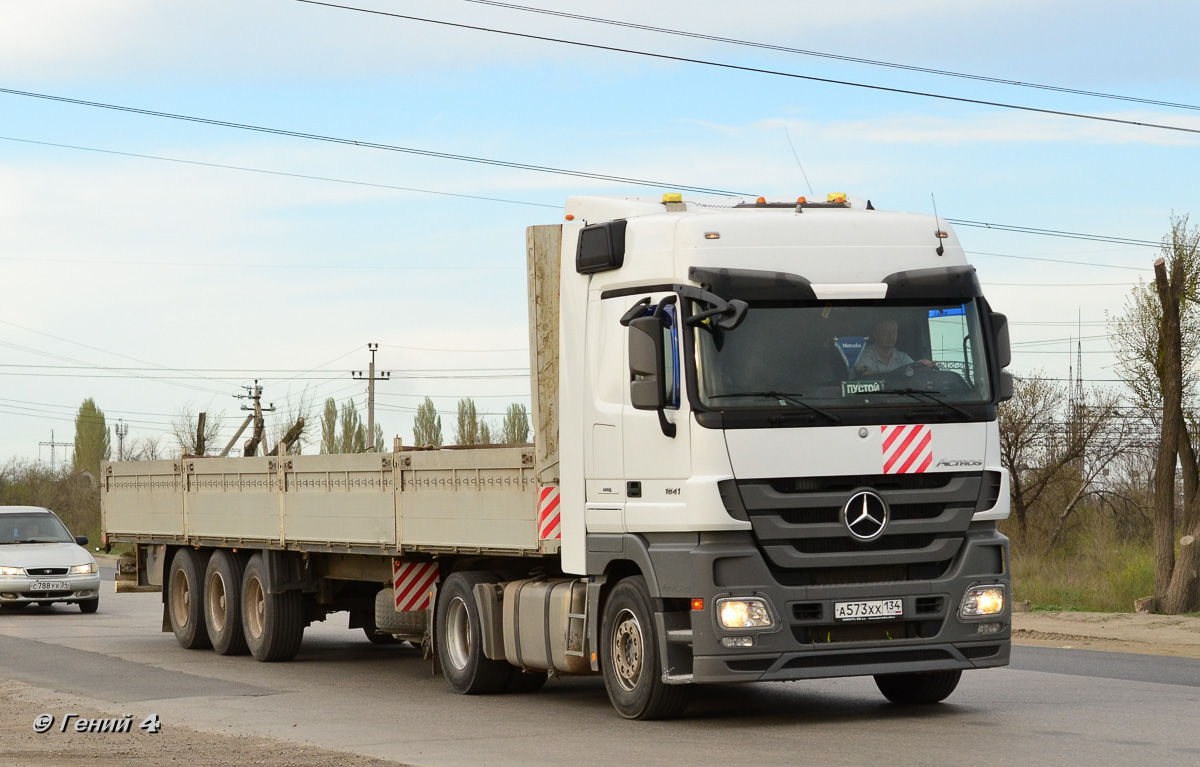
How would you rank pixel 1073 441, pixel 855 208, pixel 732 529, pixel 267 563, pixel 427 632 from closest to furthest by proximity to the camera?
pixel 732 529
pixel 855 208
pixel 427 632
pixel 267 563
pixel 1073 441

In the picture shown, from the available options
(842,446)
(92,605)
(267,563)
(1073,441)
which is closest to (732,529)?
(842,446)

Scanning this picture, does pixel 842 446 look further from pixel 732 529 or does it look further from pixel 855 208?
pixel 855 208

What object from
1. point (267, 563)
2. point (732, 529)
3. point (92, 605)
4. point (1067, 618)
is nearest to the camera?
point (732, 529)

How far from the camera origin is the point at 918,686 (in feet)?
36.8

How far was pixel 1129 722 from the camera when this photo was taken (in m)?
10.1

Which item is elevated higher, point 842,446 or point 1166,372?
point 1166,372

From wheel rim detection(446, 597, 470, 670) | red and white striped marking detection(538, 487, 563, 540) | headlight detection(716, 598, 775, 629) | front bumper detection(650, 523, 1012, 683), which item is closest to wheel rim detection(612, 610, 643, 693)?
front bumper detection(650, 523, 1012, 683)

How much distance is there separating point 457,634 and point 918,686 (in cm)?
372

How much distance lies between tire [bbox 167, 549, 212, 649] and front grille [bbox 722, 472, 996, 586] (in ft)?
30.9

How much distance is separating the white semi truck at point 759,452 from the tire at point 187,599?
6923 mm

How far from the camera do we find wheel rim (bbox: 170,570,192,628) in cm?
1781

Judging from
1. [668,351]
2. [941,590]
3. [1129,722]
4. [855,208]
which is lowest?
[1129,722]

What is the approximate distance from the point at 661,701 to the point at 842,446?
6.64 ft

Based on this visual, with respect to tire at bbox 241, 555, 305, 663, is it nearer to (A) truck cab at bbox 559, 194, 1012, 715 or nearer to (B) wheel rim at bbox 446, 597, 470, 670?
(B) wheel rim at bbox 446, 597, 470, 670
